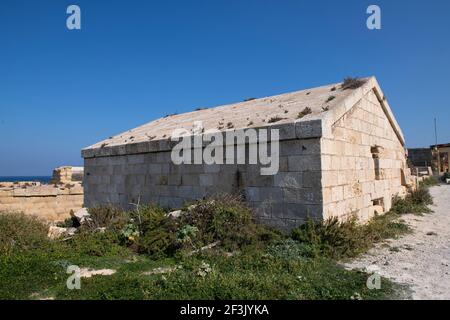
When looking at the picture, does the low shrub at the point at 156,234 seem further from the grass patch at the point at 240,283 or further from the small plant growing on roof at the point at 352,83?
the small plant growing on roof at the point at 352,83

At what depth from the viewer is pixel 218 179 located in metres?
8.04

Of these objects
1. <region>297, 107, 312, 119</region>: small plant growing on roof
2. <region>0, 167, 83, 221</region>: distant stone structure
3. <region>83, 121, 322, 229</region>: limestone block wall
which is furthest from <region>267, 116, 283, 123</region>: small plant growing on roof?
<region>0, 167, 83, 221</region>: distant stone structure

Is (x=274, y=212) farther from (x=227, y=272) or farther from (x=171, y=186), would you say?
(x=171, y=186)

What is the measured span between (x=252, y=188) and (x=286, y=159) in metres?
1.05

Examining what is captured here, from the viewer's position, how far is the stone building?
6516 mm

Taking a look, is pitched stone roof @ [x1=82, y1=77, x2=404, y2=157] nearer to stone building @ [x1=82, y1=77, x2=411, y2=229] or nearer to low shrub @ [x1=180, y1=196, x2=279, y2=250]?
stone building @ [x1=82, y1=77, x2=411, y2=229]

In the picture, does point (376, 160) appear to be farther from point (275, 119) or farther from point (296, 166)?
point (296, 166)

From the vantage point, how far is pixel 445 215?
32.2ft

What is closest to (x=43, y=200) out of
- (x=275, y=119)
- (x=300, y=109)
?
(x=275, y=119)

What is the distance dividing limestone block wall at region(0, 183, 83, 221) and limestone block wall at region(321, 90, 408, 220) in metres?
10.5

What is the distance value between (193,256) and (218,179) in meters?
2.67

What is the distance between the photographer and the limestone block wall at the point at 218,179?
6.45 meters

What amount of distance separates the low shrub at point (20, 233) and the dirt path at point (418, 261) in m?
5.75
